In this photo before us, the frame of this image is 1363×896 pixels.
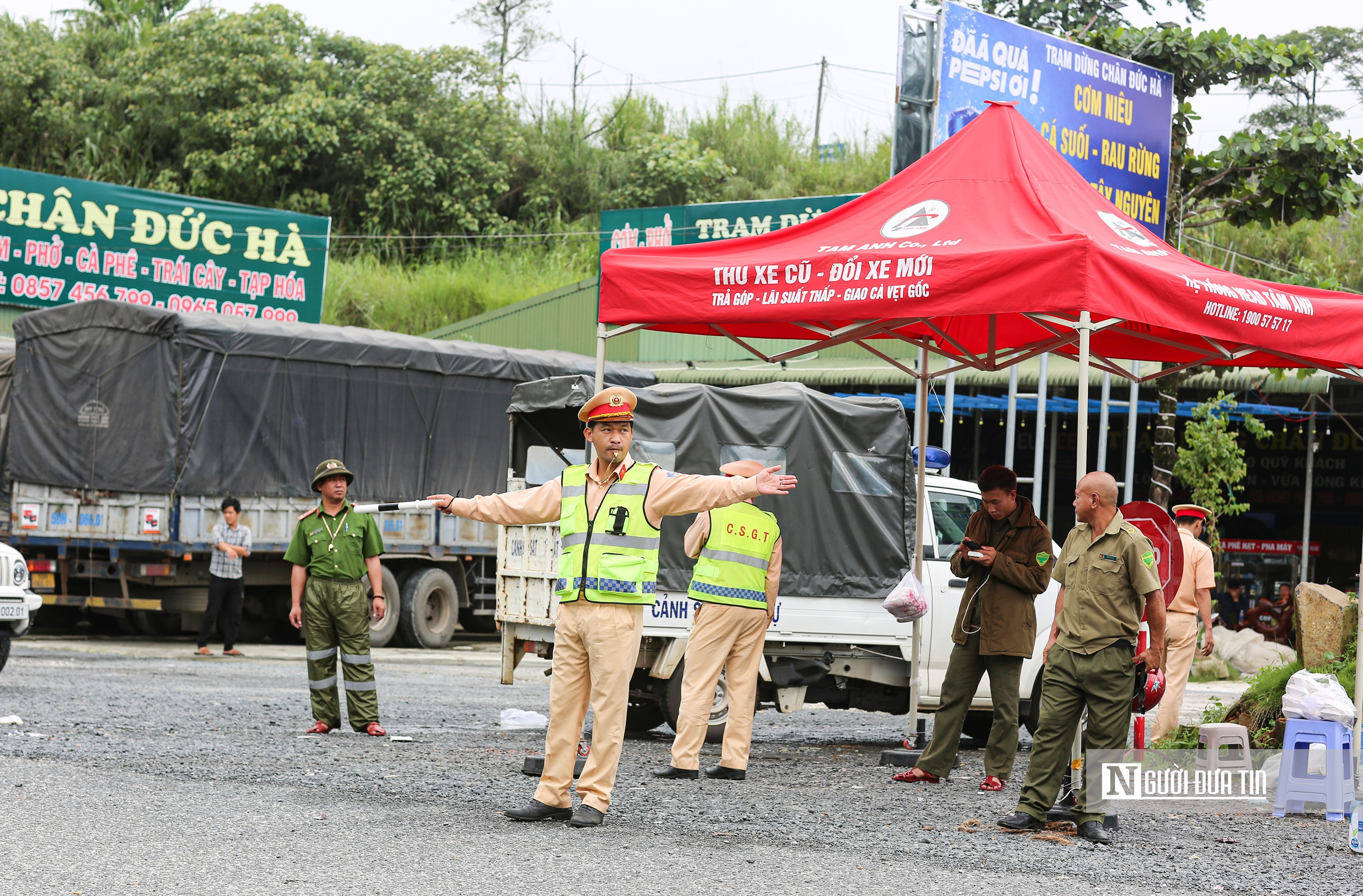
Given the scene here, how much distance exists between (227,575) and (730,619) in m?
9.09

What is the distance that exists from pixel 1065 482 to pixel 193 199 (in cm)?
1626

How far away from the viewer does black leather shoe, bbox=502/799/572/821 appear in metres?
7.04

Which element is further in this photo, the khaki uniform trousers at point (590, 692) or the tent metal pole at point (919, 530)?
the tent metal pole at point (919, 530)

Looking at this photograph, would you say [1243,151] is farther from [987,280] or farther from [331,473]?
[331,473]

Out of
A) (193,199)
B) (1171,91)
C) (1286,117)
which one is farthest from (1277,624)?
(1286,117)

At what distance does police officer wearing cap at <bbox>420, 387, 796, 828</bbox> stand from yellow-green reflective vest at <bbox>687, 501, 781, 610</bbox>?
181 cm

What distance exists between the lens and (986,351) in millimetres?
10133

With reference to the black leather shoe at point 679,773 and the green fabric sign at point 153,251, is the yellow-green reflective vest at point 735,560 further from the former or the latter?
the green fabric sign at point 153,251

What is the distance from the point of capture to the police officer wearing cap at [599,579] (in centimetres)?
693

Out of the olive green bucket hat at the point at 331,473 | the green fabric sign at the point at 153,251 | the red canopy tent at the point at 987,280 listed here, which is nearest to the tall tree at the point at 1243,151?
the red canopy tent at the point at 987,280

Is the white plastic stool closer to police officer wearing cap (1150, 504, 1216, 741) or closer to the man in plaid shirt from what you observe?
police officer wearing cap (1150, 504, 1216, 741)

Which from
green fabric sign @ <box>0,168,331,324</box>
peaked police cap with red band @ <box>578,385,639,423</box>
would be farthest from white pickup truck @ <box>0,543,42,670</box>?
green fabric sign @ <box>0,168,331,324</box>

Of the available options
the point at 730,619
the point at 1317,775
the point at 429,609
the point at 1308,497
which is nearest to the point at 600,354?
the point at 730,619

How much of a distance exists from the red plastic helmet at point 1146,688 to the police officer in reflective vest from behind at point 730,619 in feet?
7.53
